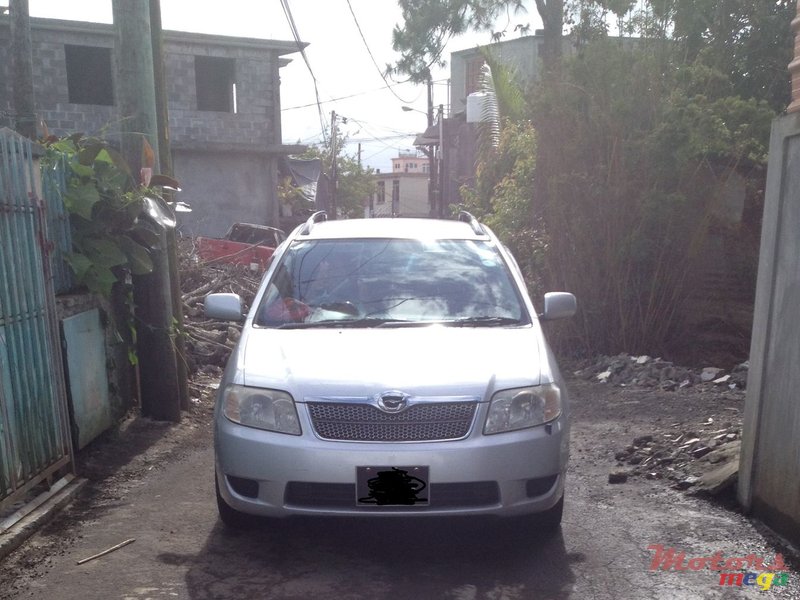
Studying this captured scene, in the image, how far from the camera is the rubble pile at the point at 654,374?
8430 millimetres

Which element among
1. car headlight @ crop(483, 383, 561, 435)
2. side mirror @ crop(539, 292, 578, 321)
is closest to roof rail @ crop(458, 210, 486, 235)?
side mirror @ crop(539, 292, 578, 321)

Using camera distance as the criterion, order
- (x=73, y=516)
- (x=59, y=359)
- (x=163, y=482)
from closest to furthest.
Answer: (x=73, y=516), (x=59, y=359), (x=163, y=482)

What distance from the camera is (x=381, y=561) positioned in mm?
4270

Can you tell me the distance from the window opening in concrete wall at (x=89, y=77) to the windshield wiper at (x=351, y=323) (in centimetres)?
2340

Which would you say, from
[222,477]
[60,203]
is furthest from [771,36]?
[222,477]

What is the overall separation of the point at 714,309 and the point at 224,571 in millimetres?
7403

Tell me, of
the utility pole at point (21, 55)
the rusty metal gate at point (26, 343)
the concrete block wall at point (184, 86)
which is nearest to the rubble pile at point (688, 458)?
the rusty metal gate at point (26, 343)

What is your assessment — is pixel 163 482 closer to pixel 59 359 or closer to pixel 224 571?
pixel 59 359

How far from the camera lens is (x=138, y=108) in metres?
6.98

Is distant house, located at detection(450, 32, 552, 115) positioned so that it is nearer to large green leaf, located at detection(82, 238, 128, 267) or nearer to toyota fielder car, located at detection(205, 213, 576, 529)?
large green leaf, located at detection(82, 238, 128, 267)

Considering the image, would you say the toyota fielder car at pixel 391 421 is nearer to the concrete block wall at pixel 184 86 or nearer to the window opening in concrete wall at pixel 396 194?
the concrete block wall at pixel 184 86

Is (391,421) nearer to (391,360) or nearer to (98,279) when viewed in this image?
(391,360)

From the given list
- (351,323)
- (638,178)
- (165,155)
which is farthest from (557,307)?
(638,178)

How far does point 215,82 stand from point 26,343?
2520 cm
